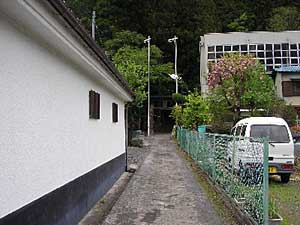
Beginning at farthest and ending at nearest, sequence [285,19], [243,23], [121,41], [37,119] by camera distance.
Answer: [243,23] < [285,19] < [121,41] < [37,119]

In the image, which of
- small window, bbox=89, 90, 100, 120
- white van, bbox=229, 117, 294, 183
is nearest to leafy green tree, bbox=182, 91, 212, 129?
white van, bbox=229, 117, 294, 183

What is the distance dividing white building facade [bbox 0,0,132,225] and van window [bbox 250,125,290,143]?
5936mm

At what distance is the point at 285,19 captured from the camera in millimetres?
46406

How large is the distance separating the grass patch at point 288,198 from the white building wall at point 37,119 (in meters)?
3.63

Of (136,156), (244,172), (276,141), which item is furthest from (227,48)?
(244,172)

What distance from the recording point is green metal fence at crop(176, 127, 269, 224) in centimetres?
560

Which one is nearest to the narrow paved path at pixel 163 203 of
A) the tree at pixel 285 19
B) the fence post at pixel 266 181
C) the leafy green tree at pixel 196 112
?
the fence post at pixel 266 181

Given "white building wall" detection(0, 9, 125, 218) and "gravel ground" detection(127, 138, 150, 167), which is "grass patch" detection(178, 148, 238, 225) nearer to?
"white building wall" detection(0, 9, 125, 218)

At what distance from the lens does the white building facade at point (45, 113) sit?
3461mm

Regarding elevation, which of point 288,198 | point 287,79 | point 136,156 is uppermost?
point 287,79

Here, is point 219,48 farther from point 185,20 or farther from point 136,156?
point 136,156

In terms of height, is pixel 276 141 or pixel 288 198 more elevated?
pixel 276 141

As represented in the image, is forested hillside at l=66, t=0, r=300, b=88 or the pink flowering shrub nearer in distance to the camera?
the pink flowering shrub

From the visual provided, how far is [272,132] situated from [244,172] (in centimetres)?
523
